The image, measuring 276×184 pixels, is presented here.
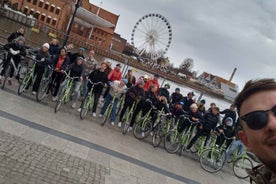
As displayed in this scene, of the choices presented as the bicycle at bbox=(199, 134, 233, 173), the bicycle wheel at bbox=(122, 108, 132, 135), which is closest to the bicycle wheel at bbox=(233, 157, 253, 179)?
the bicycle at bbox=(199, 134, 233, 173)

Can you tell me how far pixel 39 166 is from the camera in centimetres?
580

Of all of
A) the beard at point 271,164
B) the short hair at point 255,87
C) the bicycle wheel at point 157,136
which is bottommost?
the bicycle wheel at point 157,136

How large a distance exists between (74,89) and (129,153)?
12.0ft

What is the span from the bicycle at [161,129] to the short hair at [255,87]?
8.87 meters

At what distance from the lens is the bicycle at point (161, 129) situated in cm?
1048

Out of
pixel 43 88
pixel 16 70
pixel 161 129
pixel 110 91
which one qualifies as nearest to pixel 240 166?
pixel 161 129

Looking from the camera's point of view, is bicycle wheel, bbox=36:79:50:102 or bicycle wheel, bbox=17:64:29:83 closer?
bicycle wheel, bbox=36:79:50:102

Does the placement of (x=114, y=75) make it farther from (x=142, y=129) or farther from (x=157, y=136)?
(x=157, y=136)

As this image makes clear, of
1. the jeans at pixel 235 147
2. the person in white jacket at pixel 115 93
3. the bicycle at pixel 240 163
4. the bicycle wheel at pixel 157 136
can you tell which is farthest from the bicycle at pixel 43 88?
the bicycle at pixel 240 163

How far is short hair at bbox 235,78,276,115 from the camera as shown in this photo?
1581mm

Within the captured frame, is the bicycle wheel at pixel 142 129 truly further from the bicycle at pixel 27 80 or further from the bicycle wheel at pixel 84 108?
the bicycle at pixel 27 80

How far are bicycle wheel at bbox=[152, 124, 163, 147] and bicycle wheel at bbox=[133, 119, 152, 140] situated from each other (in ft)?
0.82

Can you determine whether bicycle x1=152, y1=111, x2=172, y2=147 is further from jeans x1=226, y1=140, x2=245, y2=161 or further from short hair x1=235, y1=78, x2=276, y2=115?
short hair x1=235, y1=78, x2=276, y2=115

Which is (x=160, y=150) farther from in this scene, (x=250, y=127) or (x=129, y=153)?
(x=250, y=127)
